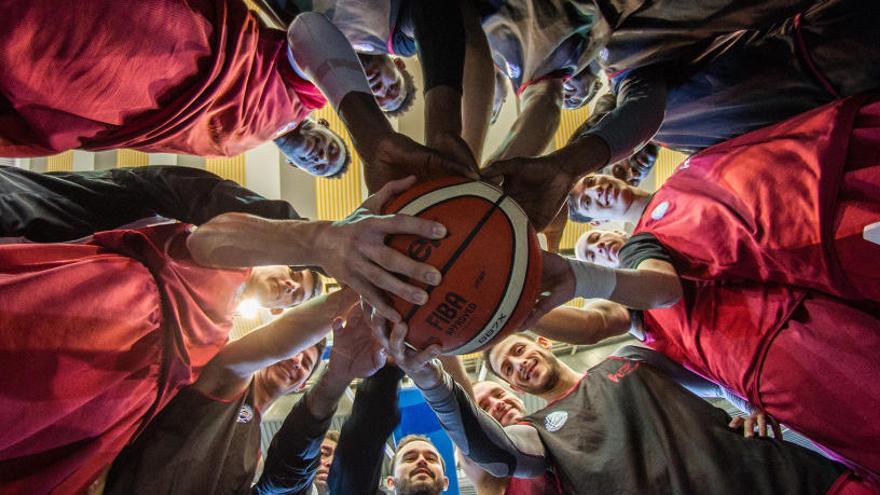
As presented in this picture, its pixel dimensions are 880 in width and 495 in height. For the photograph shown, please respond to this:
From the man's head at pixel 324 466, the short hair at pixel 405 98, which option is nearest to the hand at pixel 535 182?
the short hair at pixel 405 98

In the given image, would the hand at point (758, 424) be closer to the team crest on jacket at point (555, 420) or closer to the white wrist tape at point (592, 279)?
the team crest on jacket at point (555, 420)

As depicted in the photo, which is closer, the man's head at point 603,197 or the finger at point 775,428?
the finger at point 775,428

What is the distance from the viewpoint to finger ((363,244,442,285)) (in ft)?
3.45

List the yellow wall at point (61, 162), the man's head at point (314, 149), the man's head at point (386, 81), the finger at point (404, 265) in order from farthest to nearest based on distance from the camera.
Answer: the yellow wall at point (61, 162) → the man's head at point (314, 149) → the man's head at point (386, 81) → the finger at point (404, 265)

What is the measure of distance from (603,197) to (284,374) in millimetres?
2608

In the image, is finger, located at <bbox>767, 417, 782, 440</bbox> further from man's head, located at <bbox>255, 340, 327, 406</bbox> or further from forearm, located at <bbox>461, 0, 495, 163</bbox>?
man's head, located at <bbox>255, 340, 327, 406</bbox>

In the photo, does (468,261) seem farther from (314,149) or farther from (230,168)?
(230,168)

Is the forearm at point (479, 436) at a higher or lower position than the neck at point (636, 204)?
lower

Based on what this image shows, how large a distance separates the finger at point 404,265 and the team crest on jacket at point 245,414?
1869 mm

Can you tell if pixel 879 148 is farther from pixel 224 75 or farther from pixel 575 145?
pixel 224 75

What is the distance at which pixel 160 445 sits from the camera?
6.80ft

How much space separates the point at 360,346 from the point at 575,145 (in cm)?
118

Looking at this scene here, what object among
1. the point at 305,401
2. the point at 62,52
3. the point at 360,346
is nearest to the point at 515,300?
the point at 360,346

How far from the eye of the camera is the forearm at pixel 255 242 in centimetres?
127
